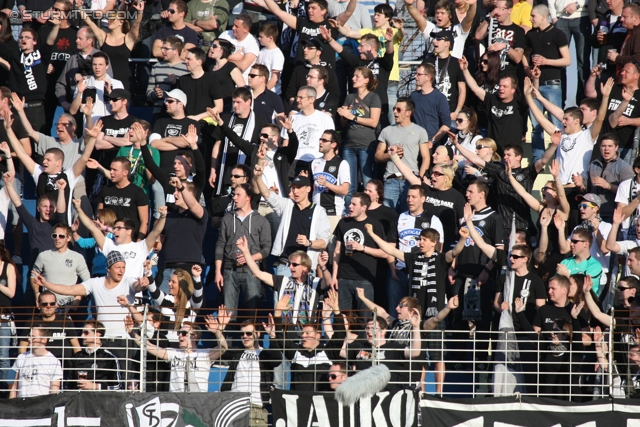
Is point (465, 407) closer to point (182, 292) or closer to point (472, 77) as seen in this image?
point (182, 292)

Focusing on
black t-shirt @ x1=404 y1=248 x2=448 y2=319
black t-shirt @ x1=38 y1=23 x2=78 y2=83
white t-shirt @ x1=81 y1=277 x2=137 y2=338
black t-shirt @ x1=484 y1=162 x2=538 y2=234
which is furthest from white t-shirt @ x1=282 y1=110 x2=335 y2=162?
black t-shirt @ x1=38 y1=23 x2=78 y2=83

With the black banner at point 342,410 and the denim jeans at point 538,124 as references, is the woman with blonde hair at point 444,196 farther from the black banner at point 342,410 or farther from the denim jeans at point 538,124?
the black banner at point 342,410

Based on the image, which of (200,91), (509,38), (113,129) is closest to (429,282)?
(509,38)

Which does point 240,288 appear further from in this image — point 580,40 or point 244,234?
point 580,40

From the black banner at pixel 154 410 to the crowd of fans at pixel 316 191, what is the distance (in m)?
0.30

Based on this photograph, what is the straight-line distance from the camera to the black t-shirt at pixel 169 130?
13703 millimetres

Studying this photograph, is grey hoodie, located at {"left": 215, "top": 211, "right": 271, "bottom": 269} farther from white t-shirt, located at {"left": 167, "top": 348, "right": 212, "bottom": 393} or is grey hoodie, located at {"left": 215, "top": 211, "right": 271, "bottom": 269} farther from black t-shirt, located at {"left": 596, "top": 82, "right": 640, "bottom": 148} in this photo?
black t-shirt, located at {"left": 596, "top": 82, "right": 640, "bottom": 148}

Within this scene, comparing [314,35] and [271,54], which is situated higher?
[314,35]

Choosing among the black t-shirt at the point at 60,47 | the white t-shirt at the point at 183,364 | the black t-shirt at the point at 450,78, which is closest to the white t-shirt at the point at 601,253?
the black t-shirt at the point at 450,78

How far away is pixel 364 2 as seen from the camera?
57.0ft

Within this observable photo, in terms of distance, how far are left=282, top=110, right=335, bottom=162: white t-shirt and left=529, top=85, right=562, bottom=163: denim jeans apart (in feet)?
8.44

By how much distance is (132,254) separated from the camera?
40.8 feet

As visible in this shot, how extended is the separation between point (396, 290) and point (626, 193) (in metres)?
2.80

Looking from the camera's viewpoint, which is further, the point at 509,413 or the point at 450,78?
the point at 450,78
